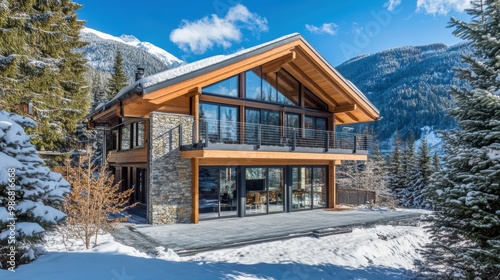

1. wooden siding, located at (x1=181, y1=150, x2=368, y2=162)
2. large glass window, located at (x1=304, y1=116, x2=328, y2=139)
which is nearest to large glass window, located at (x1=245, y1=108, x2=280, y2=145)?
wooden siding, located at (x1=181, y1=150, x2=368, y2=162)

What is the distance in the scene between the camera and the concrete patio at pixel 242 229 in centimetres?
892

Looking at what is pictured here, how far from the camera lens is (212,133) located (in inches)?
512

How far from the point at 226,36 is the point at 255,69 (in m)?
4.26

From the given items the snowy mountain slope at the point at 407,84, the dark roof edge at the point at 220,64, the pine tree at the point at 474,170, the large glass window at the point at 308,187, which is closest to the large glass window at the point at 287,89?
the dark roof edge at the point at 220,64

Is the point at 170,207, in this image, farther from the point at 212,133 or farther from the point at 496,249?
the point at 496,249

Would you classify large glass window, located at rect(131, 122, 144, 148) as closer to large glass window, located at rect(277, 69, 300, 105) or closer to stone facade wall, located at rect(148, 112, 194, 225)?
stone facade wall, located at rect(148, 112, 194, 225)

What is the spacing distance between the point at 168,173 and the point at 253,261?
562 centimetres

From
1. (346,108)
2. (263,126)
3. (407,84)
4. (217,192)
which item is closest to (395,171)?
(346,108)

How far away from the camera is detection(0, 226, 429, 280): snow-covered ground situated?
18.2 ft

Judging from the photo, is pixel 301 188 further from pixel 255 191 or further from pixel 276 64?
pixel 276 64

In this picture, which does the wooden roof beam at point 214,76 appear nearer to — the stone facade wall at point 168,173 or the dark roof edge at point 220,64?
the dark roof edge at point 220,64

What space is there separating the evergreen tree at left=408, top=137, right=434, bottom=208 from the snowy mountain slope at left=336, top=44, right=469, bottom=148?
112ft

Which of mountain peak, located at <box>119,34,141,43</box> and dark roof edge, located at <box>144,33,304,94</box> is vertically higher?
mountain peak, located at <box>119,34,141,43</box>

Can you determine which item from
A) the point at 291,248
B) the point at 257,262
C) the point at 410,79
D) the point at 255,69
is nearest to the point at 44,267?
the point at 257,262
